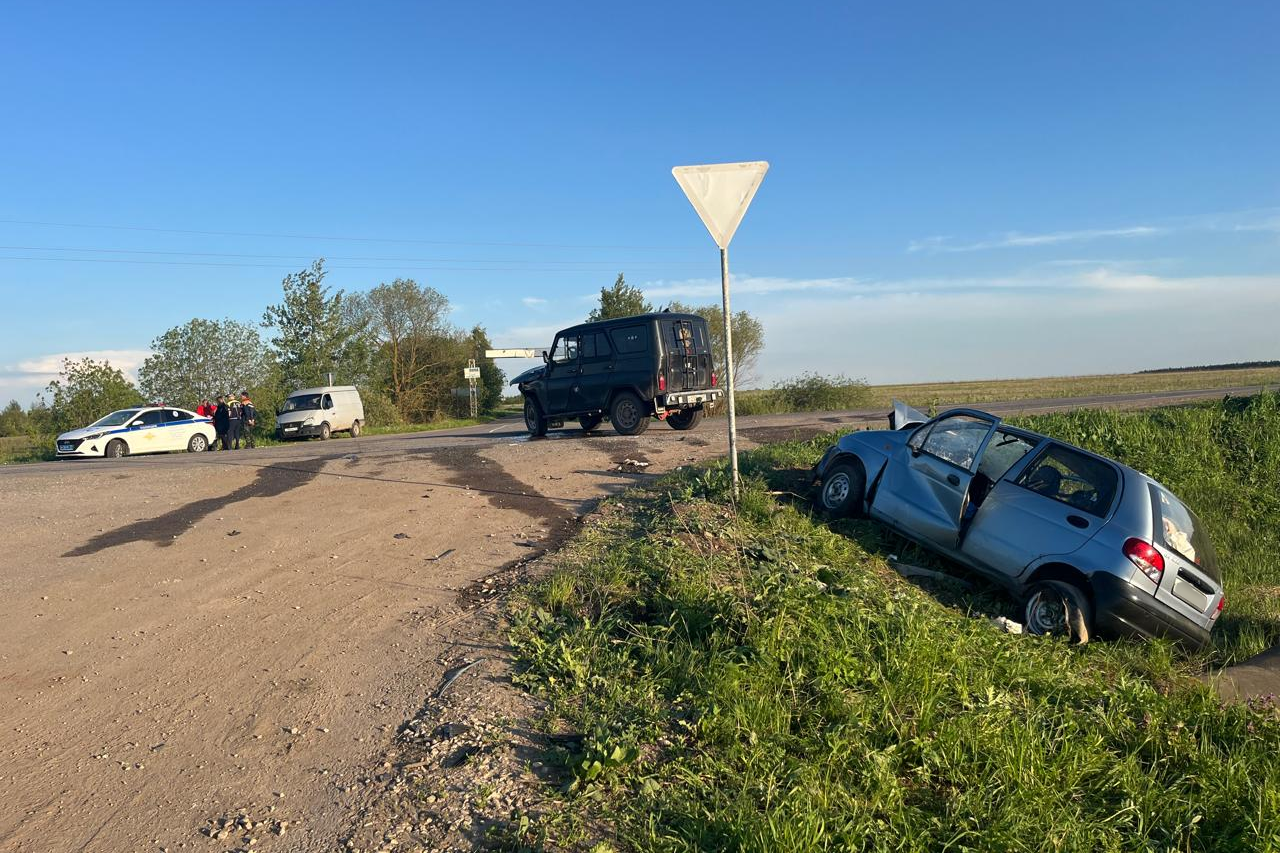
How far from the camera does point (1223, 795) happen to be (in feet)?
13.8

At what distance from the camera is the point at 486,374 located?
59.7 meters

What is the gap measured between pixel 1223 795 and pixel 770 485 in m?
6.19

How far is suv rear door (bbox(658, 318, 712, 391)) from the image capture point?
1641cm

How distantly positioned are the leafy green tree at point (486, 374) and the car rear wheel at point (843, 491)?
162 ft

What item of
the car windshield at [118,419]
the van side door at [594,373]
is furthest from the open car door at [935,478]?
the car windshield at [118,419]

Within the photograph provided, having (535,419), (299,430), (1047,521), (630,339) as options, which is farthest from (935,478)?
(299,430)

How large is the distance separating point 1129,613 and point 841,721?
3.75 meters

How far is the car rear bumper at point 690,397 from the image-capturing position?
1641cm

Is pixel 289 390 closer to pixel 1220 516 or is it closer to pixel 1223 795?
pixel 1220 516

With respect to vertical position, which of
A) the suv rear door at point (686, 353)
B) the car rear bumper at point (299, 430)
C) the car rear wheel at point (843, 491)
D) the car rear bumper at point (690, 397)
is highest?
the suv rear door at point (686, 353)

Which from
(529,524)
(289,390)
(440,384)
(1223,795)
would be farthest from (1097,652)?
(440,384)

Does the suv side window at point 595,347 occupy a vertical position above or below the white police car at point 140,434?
above

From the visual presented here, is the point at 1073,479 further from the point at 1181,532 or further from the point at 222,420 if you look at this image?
the point at 222,420

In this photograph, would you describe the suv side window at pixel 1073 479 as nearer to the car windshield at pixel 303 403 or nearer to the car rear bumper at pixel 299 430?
the car rear bumper at pixel 299 430
